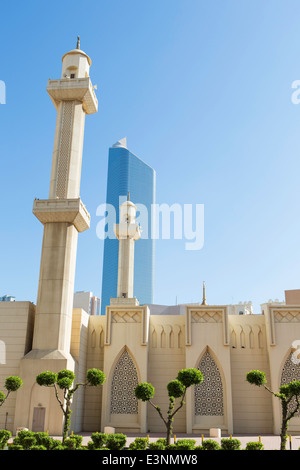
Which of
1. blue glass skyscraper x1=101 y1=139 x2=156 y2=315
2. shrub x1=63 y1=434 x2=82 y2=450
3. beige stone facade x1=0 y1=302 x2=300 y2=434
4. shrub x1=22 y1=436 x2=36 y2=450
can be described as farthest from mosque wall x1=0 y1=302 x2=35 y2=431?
blue glass skyscraper x1=101 y1=139 x2=156 y2=315

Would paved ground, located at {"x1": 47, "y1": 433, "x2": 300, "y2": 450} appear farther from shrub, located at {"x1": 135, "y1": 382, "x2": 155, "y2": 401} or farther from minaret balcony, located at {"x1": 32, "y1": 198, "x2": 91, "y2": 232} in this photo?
minaret balcony, located at {"x1": 32, "y1": 198, "x2": 91, "y2": 232}

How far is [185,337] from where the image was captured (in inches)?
1079

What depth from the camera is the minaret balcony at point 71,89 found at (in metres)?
27.3

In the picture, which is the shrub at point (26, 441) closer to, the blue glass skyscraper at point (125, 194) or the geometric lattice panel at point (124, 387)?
the geometric lattice panel at point (124, 387)

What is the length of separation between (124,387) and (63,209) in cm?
1075

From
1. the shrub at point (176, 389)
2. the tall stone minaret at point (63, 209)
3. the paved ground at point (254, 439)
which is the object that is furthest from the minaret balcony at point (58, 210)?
the shrub at point (176, 389)

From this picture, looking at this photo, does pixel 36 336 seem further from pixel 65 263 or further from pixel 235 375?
pixel 235 375

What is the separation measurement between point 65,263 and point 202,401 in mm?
11098

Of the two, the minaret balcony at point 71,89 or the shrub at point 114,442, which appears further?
the minaret balcony at point 71,89

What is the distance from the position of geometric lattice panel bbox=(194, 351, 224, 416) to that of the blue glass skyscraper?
125016mm

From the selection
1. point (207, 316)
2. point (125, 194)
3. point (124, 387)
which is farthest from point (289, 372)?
point (125, 194)

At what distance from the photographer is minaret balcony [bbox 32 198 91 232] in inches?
997
